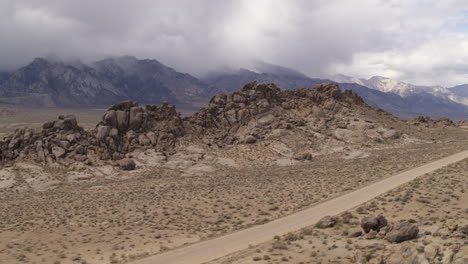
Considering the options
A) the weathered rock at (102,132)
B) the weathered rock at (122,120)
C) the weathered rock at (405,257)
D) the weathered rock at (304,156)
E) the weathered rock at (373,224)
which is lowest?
the weathered rock at (304,156)

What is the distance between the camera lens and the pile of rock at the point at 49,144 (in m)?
51.0

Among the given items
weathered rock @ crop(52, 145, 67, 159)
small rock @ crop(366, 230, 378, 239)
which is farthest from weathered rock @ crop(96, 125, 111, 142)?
small rock @ crop(366, 230, 378, 239)

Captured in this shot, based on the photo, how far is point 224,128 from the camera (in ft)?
220

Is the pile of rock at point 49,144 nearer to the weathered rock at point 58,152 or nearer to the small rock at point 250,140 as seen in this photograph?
the weathered rock at point 58,152

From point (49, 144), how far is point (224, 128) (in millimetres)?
29759

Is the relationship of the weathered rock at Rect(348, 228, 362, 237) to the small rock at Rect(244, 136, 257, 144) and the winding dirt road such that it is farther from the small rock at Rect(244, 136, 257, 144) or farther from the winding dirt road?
the small rock at Rect(244, 136, 257, 144)

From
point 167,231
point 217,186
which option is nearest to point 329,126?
point 217,186

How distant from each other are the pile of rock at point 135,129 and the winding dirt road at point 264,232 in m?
33.8

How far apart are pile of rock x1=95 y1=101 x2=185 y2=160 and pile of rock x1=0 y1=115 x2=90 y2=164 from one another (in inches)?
137

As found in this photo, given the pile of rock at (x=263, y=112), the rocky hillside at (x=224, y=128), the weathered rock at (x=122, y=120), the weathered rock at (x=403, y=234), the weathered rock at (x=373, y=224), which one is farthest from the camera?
the pile of rock at (x=263, y=112)

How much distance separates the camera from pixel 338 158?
56219 mm

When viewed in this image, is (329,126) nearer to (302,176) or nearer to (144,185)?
(302,176)

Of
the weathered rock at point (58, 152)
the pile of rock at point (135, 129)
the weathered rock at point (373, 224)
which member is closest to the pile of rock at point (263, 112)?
the pile of rock at point (135, 129)

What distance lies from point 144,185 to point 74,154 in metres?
16.2
